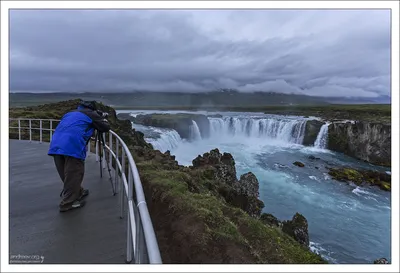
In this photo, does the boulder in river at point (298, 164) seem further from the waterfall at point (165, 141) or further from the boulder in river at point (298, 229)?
the boulder in river at point (298, 229)

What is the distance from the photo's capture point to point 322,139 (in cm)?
3662

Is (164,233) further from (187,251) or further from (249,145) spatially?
(249,145)

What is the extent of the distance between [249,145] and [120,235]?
35.9m

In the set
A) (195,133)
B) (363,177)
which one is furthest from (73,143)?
(195,133)

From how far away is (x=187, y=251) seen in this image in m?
5.17

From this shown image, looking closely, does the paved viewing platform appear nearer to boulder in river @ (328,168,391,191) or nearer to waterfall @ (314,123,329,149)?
boulder in river @ (328,168,391,191)

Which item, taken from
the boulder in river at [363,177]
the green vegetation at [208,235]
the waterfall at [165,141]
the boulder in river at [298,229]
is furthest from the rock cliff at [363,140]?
the green vegetation at [208,235]

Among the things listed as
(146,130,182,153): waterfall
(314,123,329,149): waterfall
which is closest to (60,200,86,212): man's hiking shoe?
(146,130,182,153): waterfall

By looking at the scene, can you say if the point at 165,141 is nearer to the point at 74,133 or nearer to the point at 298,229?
the point at 298,229

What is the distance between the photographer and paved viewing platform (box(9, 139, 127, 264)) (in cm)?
304

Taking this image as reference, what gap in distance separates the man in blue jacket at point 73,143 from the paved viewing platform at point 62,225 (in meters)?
0.33

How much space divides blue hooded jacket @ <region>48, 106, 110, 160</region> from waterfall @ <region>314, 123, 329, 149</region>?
37.2 m

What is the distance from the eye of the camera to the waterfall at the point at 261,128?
38.8 meters

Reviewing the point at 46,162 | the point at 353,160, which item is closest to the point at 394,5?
the point at 46,162
